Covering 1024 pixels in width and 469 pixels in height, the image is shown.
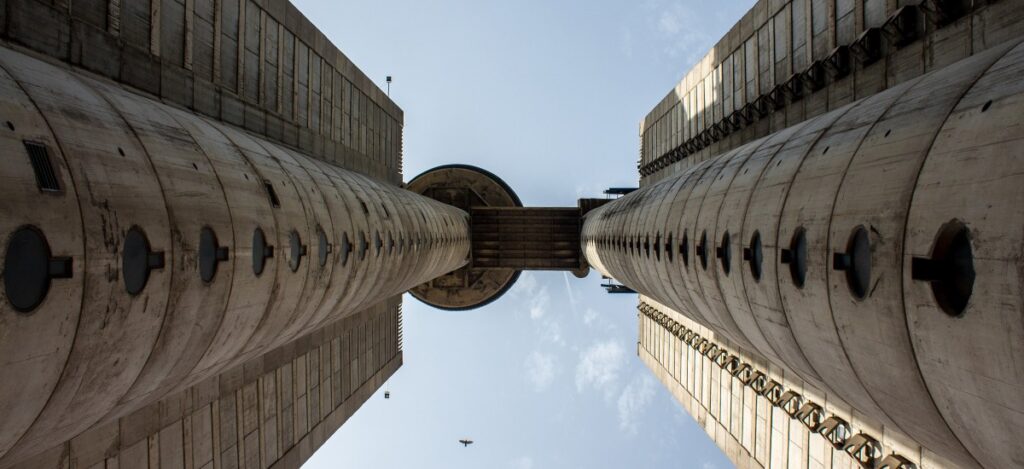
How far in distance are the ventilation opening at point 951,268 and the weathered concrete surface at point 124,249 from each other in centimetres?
940

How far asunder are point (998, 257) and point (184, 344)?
11.0 metres

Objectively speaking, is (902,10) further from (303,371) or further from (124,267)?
(303,371)

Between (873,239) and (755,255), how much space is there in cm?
442

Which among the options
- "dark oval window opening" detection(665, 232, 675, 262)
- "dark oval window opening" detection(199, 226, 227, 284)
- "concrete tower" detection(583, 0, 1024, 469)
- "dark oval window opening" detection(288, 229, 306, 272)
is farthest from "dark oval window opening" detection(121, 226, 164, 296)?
"dark oval window opening" detection(665, 232, 675, 262)

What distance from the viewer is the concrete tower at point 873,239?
5406mm

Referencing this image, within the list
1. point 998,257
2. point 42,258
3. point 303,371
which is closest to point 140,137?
point 42,258

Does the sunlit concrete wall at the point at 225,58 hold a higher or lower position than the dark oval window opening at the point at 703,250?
higher

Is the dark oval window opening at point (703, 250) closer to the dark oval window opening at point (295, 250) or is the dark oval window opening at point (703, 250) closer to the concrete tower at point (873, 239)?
the concrete tower at point (873, 239)

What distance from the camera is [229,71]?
19.5 metres

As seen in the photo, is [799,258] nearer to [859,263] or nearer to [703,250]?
[859,263]

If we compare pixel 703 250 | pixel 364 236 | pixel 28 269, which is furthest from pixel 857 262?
pixel 364 236

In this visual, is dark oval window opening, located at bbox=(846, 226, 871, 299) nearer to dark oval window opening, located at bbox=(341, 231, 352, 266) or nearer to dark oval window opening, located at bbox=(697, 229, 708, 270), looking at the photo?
dark oval window opening, located at bbox=(697, 229, 708, 270)

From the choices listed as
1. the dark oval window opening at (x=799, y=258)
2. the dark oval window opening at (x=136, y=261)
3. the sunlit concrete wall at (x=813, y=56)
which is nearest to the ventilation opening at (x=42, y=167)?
the dark oval window opening at (x=136, y=261)

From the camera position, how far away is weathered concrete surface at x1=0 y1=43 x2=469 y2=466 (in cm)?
637
